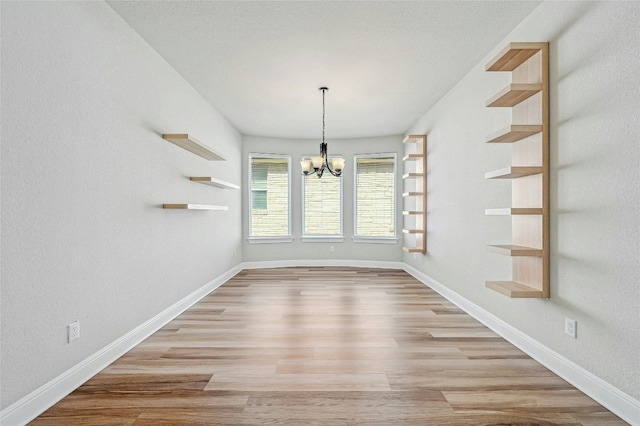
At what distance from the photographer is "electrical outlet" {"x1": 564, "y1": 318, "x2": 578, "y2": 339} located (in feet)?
7.23

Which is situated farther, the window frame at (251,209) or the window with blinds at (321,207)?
the window with blinds at (321,207)

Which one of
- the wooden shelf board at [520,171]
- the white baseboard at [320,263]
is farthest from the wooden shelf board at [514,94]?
the white baseboard at [320,263]

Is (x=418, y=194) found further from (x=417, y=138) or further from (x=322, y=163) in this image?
(x=322, y=163)

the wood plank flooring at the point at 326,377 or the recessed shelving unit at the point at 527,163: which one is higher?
the recessed shelving unit at the point at 527,163

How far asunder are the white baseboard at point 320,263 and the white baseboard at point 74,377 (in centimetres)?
326

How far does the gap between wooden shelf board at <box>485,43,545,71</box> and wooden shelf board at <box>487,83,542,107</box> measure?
0.25m

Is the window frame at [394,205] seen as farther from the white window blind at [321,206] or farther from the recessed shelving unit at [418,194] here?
the recessed shelving unit at [418,194]

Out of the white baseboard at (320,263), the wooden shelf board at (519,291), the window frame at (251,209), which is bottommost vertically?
the white baseboard at (320,263)

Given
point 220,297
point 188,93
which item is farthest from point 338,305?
point 188,93

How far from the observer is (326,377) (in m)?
2.28

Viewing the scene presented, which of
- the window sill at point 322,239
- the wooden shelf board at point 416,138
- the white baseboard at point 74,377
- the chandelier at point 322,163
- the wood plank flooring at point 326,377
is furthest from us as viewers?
the window sill at point 322,239

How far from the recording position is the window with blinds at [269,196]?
22.5 ft

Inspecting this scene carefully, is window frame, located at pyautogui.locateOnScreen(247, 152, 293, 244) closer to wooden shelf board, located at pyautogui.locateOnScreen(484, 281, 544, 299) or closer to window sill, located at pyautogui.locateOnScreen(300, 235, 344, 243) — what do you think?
window sill, located at pyautogui.locateOnScreen(300, 235, 344, 243)

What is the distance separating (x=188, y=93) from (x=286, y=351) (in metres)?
3.03
